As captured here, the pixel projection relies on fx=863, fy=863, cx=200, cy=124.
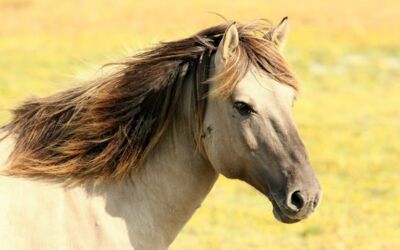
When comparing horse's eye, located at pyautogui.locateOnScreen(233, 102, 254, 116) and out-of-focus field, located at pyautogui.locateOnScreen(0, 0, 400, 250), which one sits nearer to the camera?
horse's eye, located at pyautogui.locateOnScreen(233, 102, 254, 116)

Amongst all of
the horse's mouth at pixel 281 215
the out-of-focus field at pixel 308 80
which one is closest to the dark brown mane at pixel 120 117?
the out-of-focus field at pixel 308 80

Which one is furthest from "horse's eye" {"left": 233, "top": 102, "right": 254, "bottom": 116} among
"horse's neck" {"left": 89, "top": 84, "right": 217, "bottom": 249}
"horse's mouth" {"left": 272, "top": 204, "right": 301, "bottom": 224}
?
"horse's mouth" {"left": 272, "top": 204, "right": 301, "bottom": 224}

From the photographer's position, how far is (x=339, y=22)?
106 feet

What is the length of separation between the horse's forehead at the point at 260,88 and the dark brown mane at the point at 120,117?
0.15 m

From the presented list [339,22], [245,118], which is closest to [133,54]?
[245,118]

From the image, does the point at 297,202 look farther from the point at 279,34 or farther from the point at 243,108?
the point at 279,34

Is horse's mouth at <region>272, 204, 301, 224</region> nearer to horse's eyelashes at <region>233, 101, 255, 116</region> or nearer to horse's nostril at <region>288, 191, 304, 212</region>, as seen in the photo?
horse's nostril at <region>288, 191, 304, 212</region>

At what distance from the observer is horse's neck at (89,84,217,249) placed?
191 inches

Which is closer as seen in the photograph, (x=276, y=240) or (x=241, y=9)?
(x=276, y=240)

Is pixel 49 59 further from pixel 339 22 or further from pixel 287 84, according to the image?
pixel 287 84

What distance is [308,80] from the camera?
23406 mm

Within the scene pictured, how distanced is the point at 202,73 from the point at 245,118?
37 centimetres

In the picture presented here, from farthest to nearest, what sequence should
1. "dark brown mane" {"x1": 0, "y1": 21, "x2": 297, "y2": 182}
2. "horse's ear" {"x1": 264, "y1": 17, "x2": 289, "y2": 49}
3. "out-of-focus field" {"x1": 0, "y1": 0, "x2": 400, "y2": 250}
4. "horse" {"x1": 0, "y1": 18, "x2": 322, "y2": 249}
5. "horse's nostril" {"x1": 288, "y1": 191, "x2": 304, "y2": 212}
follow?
"out-of-focus field" {"x1": 0, "y1": 0, "x2": 400, "y2": 250}
"horse's ear" {"x1": 264, "y1": 17, "x2": 289, "y2": 49}
"dark brown mane" {"x1": 0, "y1": 21, "x2": 297, "y2": 182}
"horse" {"x1": 0, "y1": 18, "x2": 322, "y2": 249}
"horse's nostril" {"x1": 288, "y1": 191, "x2": 304, "y2": 212}

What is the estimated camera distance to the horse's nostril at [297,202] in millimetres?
4410
